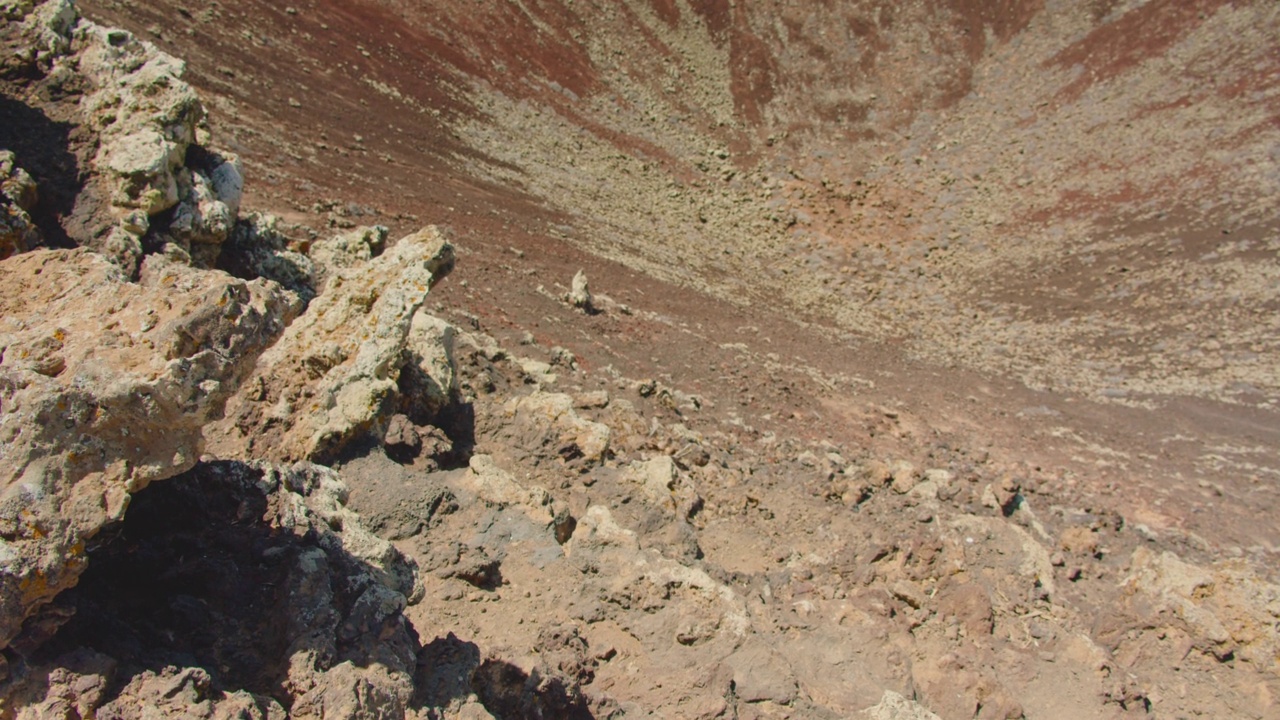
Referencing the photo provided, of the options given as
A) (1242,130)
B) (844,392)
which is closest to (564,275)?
(844,392)

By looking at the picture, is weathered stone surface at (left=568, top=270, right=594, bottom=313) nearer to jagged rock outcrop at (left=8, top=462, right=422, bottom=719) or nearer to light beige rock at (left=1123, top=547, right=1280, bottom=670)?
light beige rock at (left=1123, top=547, right=1280, bottom=670)

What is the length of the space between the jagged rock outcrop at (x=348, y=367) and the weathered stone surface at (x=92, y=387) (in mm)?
2371

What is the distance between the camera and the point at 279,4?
2423 cm

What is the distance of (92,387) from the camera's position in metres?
2.67

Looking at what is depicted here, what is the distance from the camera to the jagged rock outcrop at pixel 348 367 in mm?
5406

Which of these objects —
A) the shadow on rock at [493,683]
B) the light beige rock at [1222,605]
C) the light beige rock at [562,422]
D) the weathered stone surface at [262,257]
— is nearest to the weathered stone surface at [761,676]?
the shadow on rock at [493,683]

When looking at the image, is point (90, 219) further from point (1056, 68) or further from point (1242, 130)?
point (1056, 68)

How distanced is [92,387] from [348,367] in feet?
10.4

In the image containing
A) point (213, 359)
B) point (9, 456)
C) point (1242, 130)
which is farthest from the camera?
point (1242, 130)

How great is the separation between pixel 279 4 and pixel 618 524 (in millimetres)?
25135

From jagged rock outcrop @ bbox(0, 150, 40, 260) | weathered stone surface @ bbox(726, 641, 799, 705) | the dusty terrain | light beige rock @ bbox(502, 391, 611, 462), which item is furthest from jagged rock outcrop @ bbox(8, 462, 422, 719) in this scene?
light beige rock @ bbox(502, 391, 611, 462)

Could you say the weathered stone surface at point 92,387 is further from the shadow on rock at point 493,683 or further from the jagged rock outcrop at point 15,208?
the shadow on rock at point 493,683

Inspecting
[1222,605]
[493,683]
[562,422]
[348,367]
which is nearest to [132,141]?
[348,367]

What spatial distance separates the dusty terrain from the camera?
3.06 metres
